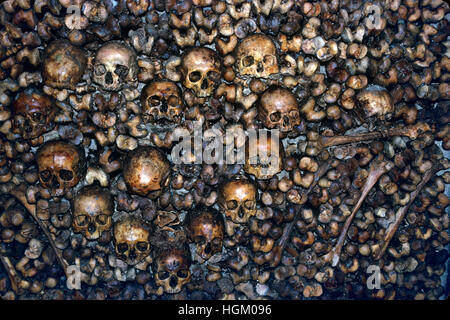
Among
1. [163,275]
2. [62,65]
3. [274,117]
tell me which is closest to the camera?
[62,65]

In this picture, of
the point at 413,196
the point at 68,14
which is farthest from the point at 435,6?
the point at 68,14

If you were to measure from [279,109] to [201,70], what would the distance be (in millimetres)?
502

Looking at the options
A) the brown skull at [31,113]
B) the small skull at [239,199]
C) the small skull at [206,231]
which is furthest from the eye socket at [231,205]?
the brown skull at [31,113]

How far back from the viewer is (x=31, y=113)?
220 centimetres

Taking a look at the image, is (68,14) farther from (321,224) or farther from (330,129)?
(321,224)

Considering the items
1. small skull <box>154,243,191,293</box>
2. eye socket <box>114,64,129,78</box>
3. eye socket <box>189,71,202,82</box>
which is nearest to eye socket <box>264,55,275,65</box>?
eye socket <box>189,71,202,82</box>

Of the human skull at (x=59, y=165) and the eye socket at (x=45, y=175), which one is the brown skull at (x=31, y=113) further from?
the eye socket at (x=45, y=175)

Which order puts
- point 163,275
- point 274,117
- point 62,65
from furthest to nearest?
point 163,275 < point 274,117 < point 62,65

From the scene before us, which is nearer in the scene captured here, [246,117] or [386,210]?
[246,117]

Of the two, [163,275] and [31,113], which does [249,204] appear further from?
[31,113]

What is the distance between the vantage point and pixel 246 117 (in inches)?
89.1

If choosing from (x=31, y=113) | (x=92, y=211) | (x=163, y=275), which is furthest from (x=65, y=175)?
(x=163, y=275)

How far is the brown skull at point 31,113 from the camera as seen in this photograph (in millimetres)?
2199

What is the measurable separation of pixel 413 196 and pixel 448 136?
43 centimetres
